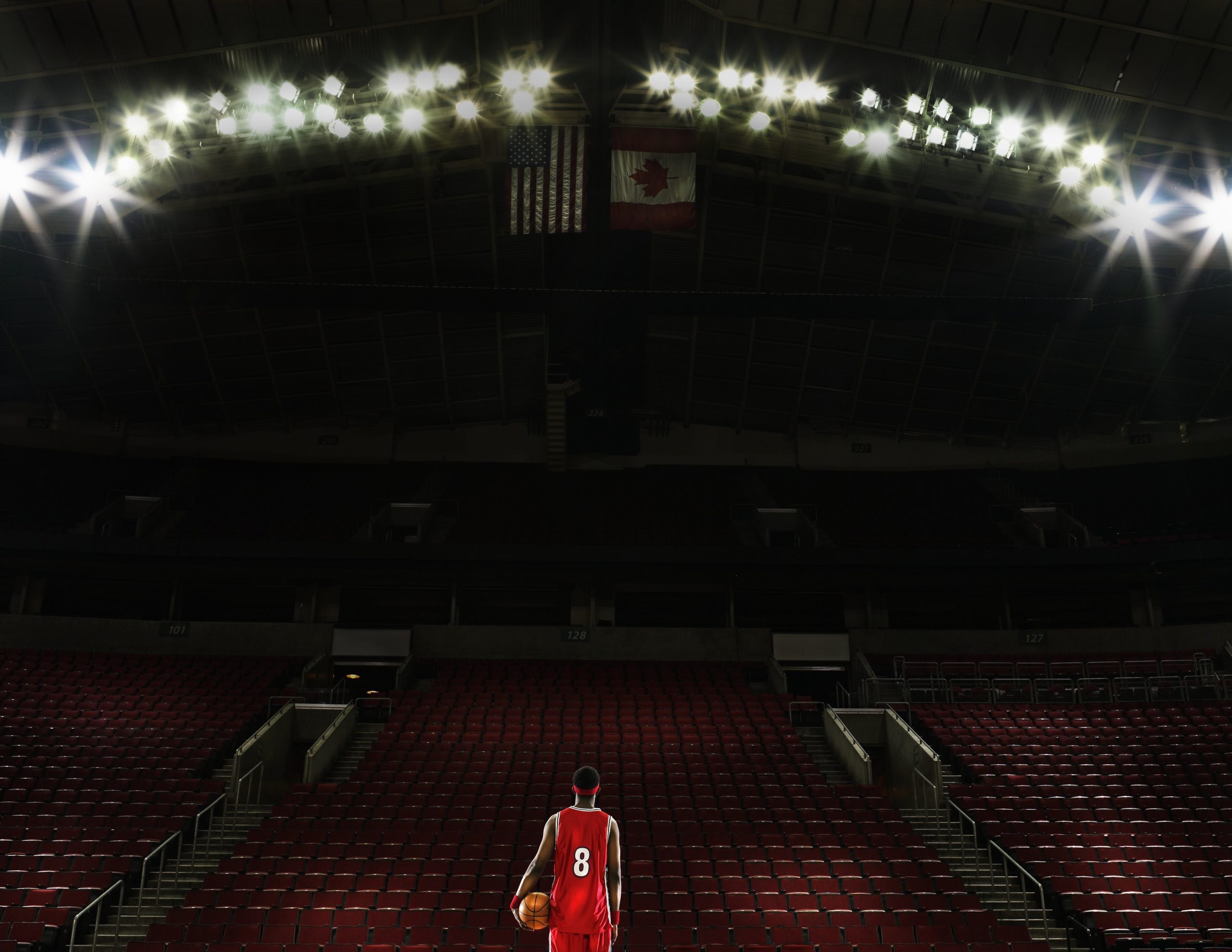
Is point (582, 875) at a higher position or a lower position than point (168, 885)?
lower

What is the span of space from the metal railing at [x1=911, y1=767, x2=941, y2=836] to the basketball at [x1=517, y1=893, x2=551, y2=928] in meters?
12.8

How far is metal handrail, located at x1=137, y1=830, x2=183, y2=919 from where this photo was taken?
1268cm

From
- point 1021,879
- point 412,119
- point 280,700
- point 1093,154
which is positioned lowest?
point 1021,879

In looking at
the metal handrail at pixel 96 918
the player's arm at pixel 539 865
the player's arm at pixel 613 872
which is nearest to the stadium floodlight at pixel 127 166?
the metal handrail at pixel 96 918

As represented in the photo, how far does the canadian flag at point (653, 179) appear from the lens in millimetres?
20484

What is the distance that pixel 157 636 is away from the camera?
84.6 feet

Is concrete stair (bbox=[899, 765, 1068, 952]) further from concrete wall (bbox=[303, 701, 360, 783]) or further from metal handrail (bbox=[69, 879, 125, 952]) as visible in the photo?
metal handrail (bbox=[69, 879, 125, 952])

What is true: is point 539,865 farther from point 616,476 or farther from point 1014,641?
point 616,476

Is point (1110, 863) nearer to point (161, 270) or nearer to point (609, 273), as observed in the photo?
point (609, 273)

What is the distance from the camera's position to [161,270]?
2534cm

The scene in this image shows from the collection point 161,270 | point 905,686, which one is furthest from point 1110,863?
point 161,270

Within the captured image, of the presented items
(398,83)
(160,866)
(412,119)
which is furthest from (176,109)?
(160,866)

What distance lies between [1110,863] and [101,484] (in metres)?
28.6

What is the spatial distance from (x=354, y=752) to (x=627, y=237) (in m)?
13.7
